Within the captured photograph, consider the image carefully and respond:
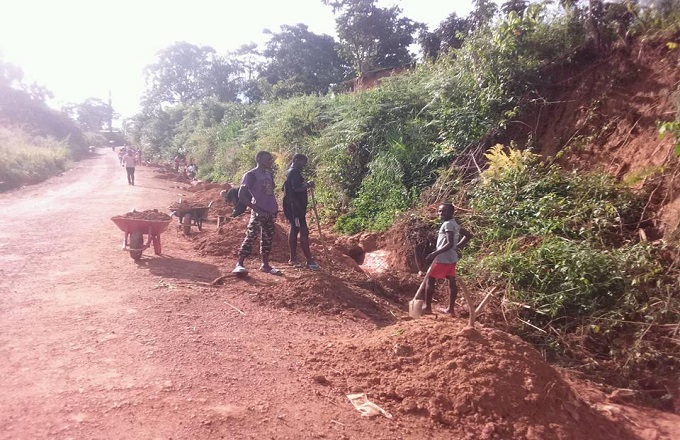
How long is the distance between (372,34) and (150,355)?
2200 centimetres

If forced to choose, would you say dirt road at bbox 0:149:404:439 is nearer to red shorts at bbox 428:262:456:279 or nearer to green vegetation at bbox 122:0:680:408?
red shorts at bbox 428:262:456:279

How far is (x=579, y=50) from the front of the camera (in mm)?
8438

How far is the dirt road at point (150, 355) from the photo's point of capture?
2.85 meters

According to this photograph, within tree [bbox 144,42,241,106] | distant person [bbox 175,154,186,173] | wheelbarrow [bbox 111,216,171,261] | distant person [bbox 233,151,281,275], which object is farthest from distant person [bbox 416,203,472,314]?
tree [bbox 144,42,241,106]

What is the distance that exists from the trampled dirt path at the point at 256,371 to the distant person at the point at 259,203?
0.74m

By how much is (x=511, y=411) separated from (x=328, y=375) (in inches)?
55.3

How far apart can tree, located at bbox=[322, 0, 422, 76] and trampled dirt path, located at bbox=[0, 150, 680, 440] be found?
19.8 m

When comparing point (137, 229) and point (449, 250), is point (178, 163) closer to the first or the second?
point (137, 229)

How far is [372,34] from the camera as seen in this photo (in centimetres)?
2273

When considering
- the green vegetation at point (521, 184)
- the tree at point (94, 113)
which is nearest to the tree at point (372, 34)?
the green vegetation at point (521, 184)

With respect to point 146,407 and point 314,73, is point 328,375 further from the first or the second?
point 314,73

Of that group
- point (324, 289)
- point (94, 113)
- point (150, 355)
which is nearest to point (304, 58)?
point (324, 289)

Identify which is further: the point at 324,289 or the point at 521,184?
the point at 521,184

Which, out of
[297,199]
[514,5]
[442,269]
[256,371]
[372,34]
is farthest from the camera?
[372,34]
